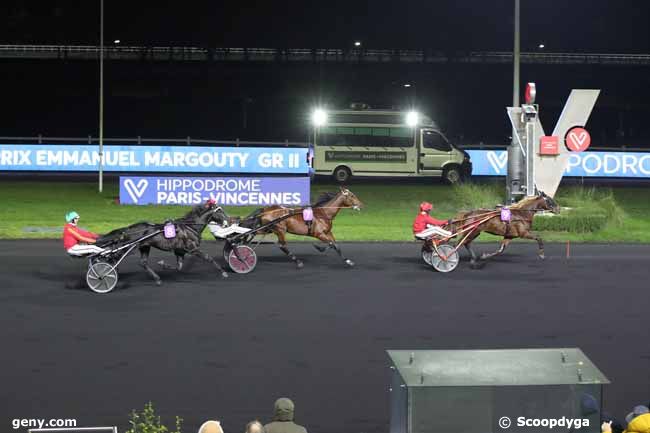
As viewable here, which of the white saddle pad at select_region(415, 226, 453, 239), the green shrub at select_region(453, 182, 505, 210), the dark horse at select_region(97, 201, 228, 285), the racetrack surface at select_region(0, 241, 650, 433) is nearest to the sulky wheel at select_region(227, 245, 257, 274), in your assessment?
the racetrack surface at select_region(0, 241, 650, 433)

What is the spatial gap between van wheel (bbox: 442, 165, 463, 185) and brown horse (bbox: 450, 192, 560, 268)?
1816cm

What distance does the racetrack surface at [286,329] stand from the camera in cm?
1015

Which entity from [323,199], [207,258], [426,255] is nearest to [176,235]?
[207,258]

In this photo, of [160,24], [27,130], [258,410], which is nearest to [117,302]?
[258,410]

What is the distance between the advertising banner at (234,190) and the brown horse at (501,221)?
736cm

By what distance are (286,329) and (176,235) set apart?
13.6 ft

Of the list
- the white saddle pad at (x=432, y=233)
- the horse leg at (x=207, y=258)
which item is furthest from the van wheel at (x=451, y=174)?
the horse leg at (x=207, y=258)

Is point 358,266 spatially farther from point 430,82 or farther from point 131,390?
point 430,82

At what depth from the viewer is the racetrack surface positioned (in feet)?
33.3

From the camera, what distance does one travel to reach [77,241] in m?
16.4

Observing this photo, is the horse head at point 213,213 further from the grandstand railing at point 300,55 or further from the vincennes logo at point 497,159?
the grandstand railing at point 300,55

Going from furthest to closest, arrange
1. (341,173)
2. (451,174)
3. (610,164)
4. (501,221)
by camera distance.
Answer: (610,164)
(451,174)
(341,173)
(501,221)

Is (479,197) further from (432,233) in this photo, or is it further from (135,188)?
(432,233)

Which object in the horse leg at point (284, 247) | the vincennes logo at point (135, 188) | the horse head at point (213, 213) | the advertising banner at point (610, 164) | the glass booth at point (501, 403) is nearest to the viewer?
the glass booth at point (501, 403)
